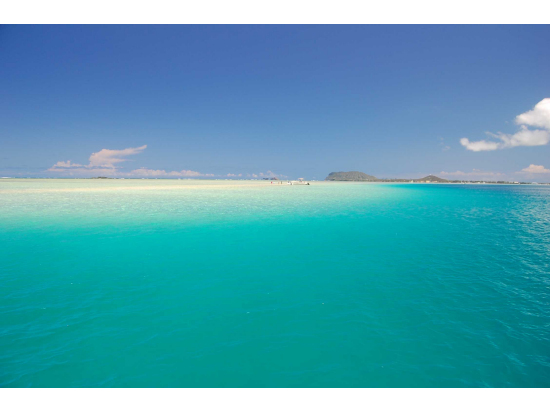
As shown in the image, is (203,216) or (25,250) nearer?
(25,250)

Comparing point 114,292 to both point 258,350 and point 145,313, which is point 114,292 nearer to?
point 145,313

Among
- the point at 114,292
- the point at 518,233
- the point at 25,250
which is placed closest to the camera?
the point at 114,292

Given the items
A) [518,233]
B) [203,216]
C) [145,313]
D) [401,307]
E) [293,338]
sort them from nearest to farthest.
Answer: [293,338]
[145,313]
[401,307]
[518,233]
[203,216]

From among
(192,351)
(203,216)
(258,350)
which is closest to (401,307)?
(258,350)

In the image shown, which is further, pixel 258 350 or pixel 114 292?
pixel 114 292
